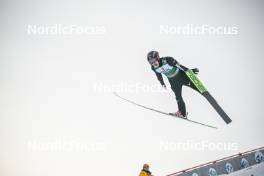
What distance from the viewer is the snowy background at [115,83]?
14.2ft

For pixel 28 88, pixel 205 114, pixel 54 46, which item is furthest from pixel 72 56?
pixel 205 114

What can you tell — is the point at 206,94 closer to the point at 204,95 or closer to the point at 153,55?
the point at 204,95

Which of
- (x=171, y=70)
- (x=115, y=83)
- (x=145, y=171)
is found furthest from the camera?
(x=171, y=70)

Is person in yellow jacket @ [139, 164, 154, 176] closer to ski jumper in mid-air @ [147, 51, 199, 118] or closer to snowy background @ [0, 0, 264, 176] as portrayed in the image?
snowy background @ [0, 0, 264, 176]

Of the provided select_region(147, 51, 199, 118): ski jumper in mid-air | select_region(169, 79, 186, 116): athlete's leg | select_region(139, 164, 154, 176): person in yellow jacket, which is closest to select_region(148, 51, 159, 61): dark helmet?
select_region(147, 51, 199, 118): ski jumper in mid-air

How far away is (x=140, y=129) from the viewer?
14.4ft

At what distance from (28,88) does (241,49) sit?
3042mm

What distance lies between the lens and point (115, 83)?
4.45m

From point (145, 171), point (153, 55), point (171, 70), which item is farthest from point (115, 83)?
point (145, 171)

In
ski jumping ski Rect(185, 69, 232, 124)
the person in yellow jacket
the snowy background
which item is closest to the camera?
the person in yellow jacket

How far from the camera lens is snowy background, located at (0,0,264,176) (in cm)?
434

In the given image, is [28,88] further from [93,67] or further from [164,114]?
[164,114]

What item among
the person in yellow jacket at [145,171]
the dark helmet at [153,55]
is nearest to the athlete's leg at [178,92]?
the dark helmet at [153,55]

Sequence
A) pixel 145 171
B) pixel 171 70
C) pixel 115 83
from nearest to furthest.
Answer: pixel 145 171
pixel 115 83
pixel 171 70
